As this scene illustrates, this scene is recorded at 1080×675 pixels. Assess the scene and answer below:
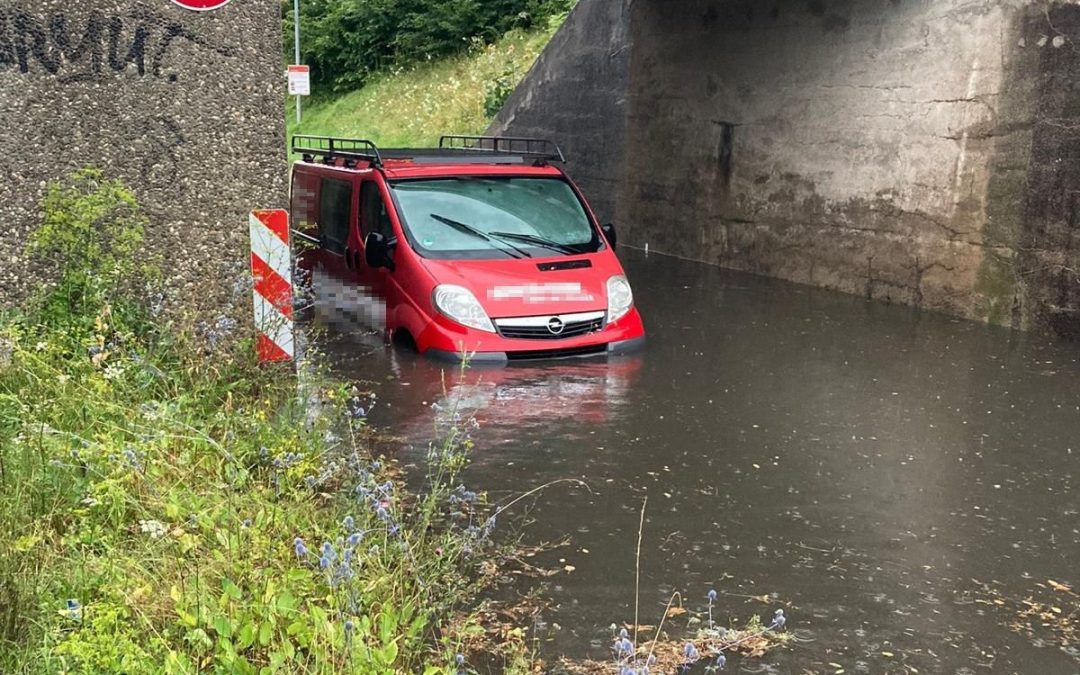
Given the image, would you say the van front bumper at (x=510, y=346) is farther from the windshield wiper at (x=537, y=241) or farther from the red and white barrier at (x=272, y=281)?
the red and white barrier at (x=272, y=281)

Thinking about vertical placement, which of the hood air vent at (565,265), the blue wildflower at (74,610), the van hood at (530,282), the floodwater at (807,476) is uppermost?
the hood air vent at (565,265)

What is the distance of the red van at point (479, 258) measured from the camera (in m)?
9.46

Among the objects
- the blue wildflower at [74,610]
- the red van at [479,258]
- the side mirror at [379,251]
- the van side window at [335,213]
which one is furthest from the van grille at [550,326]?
the blue wildflower at [74,610]

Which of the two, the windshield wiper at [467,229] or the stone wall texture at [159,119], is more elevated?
the stone wall texture at [159,119]

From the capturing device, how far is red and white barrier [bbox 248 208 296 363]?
7121 mm

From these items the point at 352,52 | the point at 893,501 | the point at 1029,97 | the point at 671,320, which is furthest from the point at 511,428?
the point at 352,52

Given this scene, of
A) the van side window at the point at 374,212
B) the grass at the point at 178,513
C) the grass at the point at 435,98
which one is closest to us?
the grass at the point at 178,513

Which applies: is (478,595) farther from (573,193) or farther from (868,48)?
(868,48)

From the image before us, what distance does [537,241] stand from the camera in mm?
10289

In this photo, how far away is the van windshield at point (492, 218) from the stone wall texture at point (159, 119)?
9.22ft

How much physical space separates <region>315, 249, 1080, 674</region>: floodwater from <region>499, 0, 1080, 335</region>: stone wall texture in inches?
35.7

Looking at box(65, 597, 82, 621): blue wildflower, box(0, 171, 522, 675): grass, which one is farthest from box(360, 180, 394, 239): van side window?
box(65, 597, 82, 621): blue wildflower

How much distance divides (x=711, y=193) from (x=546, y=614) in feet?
39.0

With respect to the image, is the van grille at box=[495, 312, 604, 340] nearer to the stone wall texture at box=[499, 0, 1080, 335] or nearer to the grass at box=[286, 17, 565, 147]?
the stone wall texture at box=[499, 0, 1080, 335]
